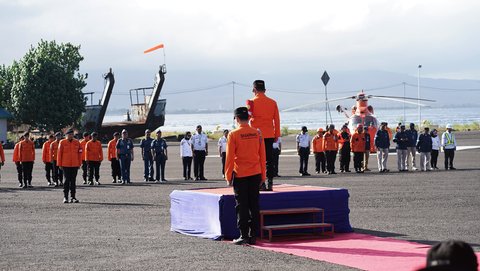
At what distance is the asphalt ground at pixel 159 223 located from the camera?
452 inches

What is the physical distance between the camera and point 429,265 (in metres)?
3.79

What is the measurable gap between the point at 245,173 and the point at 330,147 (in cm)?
2000

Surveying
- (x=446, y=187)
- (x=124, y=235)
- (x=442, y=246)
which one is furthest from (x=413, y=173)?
(x=442, y=246)

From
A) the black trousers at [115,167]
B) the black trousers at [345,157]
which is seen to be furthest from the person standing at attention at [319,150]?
the black trousers at [115,167]

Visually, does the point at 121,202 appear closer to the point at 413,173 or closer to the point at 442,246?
the point at 413,173

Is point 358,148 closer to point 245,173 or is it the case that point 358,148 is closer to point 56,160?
point 56,160

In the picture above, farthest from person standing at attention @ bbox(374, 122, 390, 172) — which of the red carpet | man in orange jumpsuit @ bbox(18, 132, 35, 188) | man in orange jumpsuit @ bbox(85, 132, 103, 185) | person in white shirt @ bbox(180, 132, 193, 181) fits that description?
the red carpet

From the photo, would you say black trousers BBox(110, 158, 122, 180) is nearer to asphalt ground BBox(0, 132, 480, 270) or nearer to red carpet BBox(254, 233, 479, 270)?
asphalt ground BBox(0, 132, 480, 270)

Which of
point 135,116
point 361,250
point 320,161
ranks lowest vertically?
point 361,250

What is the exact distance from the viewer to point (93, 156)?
94.4 feet

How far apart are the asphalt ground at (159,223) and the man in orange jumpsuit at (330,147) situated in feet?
8.83

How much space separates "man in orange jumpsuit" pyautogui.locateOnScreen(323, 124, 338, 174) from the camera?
3246 centimetres

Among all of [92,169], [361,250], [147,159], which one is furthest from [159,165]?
[361,250]

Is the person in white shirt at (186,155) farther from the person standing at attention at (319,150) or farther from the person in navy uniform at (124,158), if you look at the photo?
the person standing at attention at (319,150)
